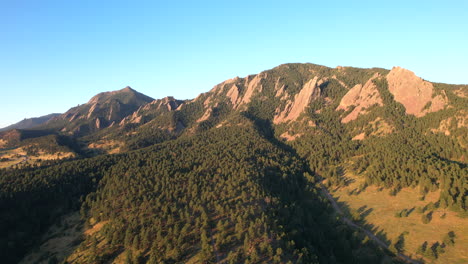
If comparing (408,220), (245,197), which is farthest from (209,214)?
(408,220)

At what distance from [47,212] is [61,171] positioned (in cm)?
4204

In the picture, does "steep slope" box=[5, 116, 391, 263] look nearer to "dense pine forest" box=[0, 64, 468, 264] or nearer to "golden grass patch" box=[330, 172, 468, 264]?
"dense pine forest" box=[0, 64, 468, 264]

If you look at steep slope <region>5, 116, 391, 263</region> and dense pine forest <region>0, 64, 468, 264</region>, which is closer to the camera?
steep slope <region>5, 116, 391, 263</region>

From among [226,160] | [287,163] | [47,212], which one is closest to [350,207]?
[287,163]

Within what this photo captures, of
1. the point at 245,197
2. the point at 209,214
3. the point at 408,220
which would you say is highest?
the point at 245,197

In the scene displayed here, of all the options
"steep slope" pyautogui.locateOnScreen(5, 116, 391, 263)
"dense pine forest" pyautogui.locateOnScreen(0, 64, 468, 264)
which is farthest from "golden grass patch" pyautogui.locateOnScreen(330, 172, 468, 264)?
"steep slope" pyautogui.locateOnScreen(5, 116, 391, 263)

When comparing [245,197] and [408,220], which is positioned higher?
[245,197]

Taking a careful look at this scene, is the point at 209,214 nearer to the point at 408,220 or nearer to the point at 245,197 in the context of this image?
the point at 245,197

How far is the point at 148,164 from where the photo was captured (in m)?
171

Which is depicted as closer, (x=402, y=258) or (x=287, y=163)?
(x=402, y=258)

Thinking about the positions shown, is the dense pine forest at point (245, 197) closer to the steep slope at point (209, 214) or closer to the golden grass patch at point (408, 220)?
the steep slope at point (209, 214)

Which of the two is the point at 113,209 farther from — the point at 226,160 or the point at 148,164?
the point at 226,160

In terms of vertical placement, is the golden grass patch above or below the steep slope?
below

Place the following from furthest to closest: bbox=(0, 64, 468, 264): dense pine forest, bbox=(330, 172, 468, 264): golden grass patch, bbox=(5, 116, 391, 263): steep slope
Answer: bbox=(0, 64, 468, 264): dense pine forest, bbox=(5, 116, 391, 263): steep slope, bbox=(330, 172, 468, 264): golden grass patch
